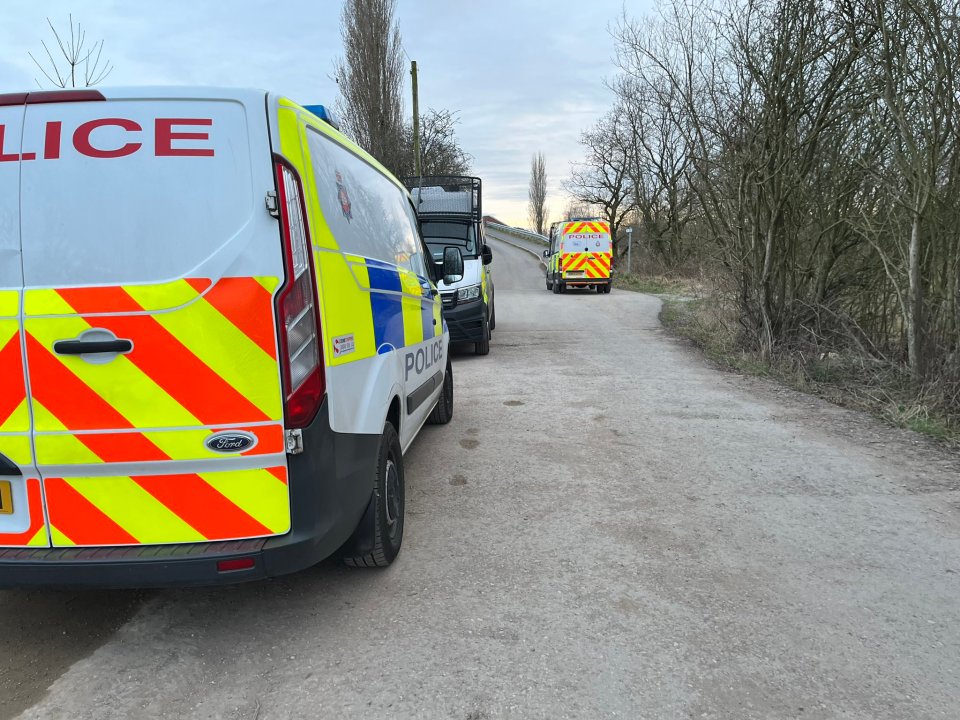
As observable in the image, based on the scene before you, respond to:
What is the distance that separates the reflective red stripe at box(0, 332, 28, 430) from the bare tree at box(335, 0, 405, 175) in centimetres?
2581

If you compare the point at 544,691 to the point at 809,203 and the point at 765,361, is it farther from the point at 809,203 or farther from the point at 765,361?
the point at 809,203

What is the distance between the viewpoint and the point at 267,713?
2293 millimetres

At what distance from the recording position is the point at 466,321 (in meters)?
9.77

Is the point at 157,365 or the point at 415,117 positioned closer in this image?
the point at 157,365

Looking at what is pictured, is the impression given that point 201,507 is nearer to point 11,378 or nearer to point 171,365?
point 171,365

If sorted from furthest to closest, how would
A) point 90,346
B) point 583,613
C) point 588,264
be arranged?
point 588,264 → point 583,613 → point 90,346

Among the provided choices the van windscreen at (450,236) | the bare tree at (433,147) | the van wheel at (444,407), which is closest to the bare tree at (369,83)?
the bare tree at (433,147)

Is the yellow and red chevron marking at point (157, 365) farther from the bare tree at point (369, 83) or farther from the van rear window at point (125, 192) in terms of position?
the bare tree at point (369, 83)

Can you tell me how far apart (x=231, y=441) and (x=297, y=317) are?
1.66 feet

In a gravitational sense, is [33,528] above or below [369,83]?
below

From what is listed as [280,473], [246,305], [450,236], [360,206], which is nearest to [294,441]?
[280,473]

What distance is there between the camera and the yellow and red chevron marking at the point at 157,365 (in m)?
2.33

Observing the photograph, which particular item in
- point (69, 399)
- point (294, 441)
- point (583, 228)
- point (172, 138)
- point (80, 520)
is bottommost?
point (80, 520)

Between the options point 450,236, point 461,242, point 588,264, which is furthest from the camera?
point 588,264
